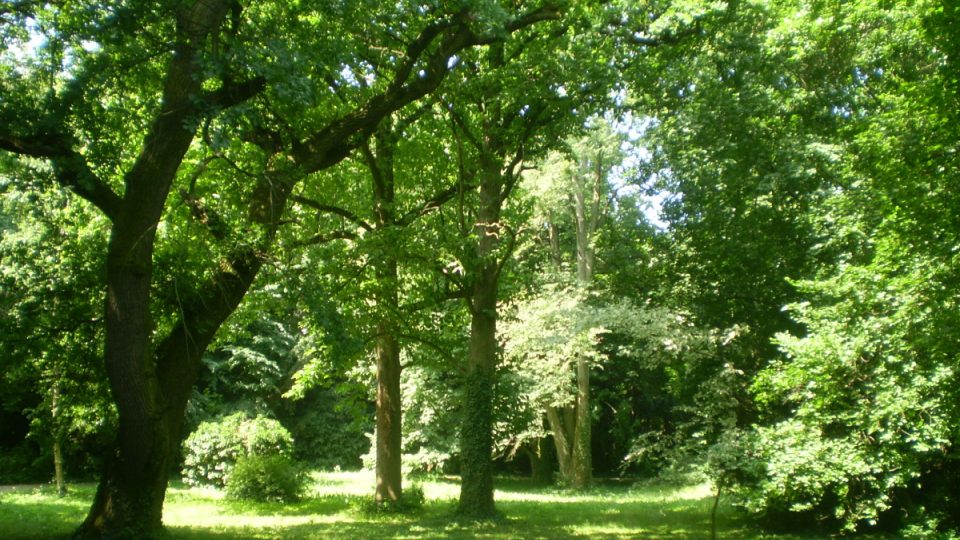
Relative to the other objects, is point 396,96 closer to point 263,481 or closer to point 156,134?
point 156,134

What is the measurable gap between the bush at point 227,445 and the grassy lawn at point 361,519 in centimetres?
52

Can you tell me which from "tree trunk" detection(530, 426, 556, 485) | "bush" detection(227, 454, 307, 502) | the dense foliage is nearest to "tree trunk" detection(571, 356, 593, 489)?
"tree trunk" detection(530, 426, 556, 485)

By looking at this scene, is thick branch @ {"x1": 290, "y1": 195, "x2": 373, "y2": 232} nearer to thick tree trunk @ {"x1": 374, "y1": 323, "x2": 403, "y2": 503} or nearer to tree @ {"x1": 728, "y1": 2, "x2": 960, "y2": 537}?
thick tree trunk @ {"x1": 374, "y1": 323, "x2": 403, "y2": 503}

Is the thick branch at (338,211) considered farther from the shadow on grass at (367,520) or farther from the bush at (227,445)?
the bush at (227,445)

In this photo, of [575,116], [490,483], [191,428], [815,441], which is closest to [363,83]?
[575,116]

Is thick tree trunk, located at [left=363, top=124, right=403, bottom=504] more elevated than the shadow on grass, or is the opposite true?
thick tree trunk, located at [left=363, top=124, right=403, bottom=504]

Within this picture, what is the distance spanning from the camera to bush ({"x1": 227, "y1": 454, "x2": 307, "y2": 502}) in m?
17.9

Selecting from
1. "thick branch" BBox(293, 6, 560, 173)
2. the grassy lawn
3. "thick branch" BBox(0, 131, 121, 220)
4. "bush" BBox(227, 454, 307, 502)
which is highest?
"thick branch" BBox(293, 6, 560, 173)

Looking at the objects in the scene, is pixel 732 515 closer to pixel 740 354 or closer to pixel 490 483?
pixel 740 354

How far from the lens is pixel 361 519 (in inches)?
573

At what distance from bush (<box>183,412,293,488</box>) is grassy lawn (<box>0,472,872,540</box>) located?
52 centimetres

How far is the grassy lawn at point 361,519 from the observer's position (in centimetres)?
1182

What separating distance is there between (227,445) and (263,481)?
2.79 metres

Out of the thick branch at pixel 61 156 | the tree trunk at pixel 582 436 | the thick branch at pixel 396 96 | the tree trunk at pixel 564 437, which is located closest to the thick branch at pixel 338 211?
the thick branch at pixel 396 96
